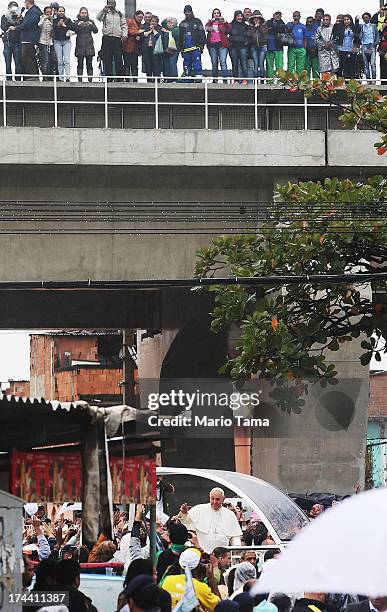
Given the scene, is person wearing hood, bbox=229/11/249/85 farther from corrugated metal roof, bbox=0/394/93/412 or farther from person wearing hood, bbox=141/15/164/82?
corrugated metal roof, bbox=0/394/93/412

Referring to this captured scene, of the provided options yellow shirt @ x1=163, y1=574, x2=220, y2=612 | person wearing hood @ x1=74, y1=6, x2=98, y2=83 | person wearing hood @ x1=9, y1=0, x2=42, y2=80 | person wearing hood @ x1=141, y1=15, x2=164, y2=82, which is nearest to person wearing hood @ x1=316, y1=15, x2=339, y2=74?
person wearing hood @ x1=141, y1=15, x2=164, y2=82

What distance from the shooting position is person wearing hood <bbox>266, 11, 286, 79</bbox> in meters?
25.0

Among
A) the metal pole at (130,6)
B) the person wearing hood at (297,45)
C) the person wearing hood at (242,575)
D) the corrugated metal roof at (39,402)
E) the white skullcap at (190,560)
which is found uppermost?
the metal pole at (130,6)

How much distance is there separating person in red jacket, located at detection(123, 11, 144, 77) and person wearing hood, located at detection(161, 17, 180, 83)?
0.44 meters

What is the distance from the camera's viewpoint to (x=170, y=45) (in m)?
25.0

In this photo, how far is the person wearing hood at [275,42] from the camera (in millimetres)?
24953

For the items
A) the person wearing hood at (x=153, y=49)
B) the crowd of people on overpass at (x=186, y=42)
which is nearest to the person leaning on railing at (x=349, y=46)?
the crowd of people on overpass at (x=186, y=42)

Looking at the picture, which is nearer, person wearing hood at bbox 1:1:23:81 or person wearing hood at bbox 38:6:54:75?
person wearing hood at bbox 1:1:23:81

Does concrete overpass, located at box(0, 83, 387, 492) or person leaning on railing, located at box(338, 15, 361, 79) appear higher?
person leaning on railing, located at box(338, 15, 361, 79)

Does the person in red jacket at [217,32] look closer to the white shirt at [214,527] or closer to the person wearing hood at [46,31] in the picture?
the person wearing hood at [46,31]

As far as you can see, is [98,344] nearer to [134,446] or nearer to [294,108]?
[294,108]

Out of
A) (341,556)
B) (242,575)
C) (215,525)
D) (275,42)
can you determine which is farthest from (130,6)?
(341,556)

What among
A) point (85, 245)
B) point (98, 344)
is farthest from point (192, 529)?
point (98, 344)

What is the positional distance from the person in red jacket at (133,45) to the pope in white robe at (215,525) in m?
10.9
